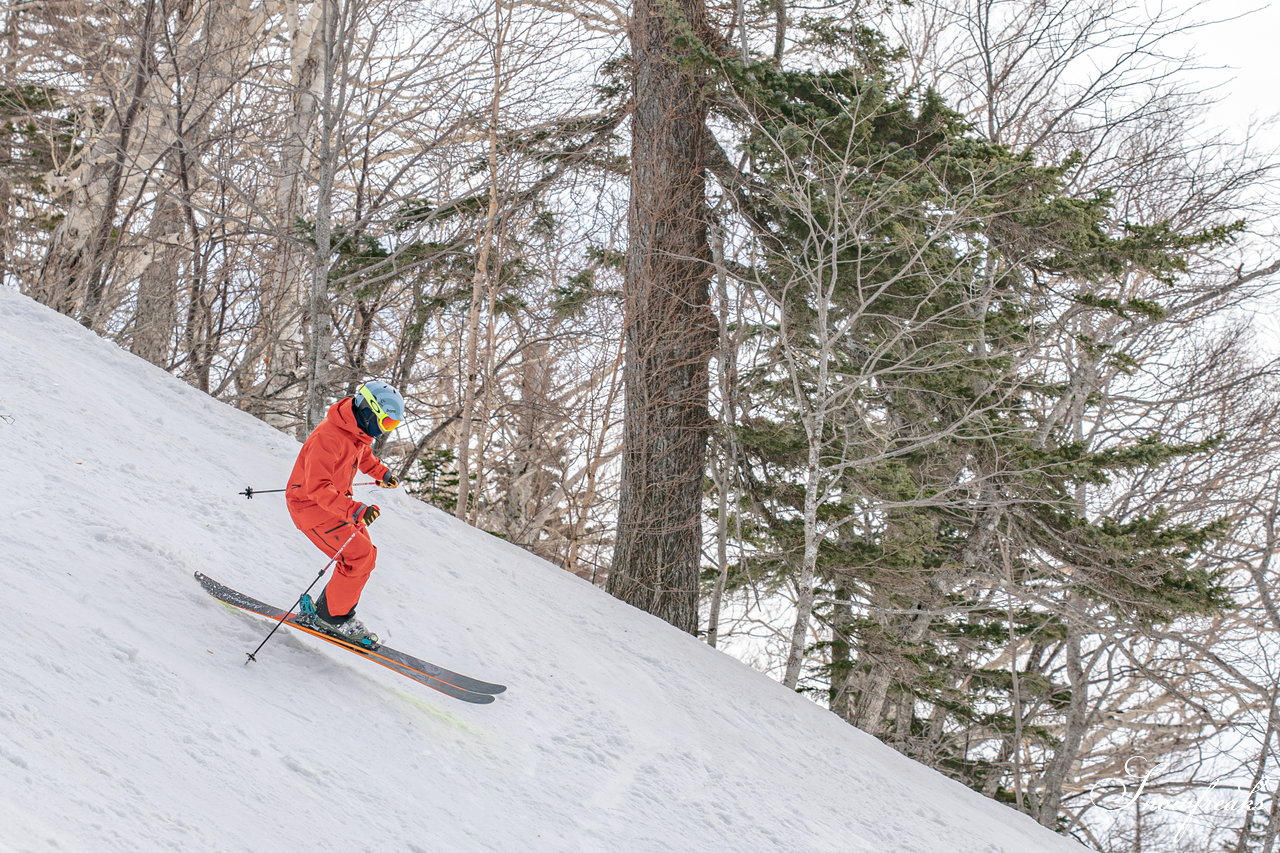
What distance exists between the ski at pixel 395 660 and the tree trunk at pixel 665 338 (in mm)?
4678

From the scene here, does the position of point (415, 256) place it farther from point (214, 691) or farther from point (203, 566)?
point (214, 691)

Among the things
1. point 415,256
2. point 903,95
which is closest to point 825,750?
point 903,95

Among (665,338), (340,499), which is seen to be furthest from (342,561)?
(665,338)

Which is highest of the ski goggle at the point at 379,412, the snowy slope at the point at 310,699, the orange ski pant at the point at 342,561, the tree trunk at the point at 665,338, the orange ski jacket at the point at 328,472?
the tree trunk at the point at 665,338

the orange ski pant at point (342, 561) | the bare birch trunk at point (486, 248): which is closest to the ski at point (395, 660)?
the orange ski pant at point (342, 561)

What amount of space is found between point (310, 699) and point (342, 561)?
808mm

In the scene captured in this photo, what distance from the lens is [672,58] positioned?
32.3 ft

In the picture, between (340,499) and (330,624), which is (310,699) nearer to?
(330,624)

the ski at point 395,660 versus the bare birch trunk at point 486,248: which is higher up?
the bare birch trunk at point 486,248

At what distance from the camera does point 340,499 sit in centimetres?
519

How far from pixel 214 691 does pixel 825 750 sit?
4511 millimetres

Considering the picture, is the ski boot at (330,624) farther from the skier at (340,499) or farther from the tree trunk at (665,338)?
the tree trunk at (665,338)

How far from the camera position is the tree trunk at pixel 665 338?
1009 centimetres

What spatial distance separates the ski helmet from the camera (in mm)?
5184
